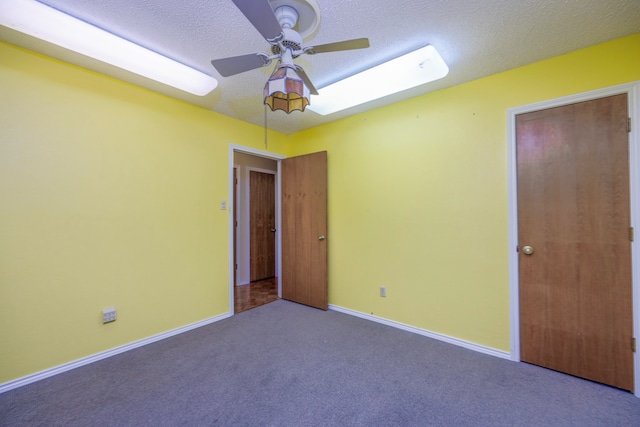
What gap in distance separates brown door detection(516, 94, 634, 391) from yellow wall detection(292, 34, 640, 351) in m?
0.16

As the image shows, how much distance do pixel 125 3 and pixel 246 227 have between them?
11.4 feet

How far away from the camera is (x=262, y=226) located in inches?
191

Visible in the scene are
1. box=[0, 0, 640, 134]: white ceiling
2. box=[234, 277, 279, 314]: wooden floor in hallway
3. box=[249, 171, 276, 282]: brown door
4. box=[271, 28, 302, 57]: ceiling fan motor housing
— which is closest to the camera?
box=[271, 28, 302, 57]: ceiling fan motor housing

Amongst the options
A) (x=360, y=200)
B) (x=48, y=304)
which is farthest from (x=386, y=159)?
(x=48, y=304)

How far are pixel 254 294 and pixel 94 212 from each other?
2382 mm

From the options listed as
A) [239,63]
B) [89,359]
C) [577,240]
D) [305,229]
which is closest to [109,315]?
[89,359]

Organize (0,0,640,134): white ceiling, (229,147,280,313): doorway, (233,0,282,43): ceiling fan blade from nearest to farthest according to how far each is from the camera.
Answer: (233,0,282,43): ceiling fan blade → (0,0,640,134): white ceiling → (229,147,280,313): doorway

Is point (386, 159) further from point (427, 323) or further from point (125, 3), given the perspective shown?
point (125, 3)

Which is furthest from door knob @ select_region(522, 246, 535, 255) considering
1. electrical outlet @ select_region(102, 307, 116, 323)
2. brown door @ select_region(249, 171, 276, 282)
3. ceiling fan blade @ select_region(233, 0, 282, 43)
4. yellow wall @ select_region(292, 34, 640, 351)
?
brown door @ select_region(249, 171, 276, 282)

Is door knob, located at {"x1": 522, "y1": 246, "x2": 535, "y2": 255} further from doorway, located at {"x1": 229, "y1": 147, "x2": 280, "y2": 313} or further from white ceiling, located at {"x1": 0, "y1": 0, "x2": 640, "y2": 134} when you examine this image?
doorway, located at {"x1": 229, "y1": 147, "x2": 280, "y2": 313}

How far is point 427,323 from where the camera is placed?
259 cm

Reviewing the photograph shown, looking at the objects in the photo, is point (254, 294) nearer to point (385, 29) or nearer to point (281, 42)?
point (281, 42)

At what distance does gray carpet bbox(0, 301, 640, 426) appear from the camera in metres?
1.57

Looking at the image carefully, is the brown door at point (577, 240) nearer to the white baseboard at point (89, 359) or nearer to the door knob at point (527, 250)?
the door knob at point (527, 250)
